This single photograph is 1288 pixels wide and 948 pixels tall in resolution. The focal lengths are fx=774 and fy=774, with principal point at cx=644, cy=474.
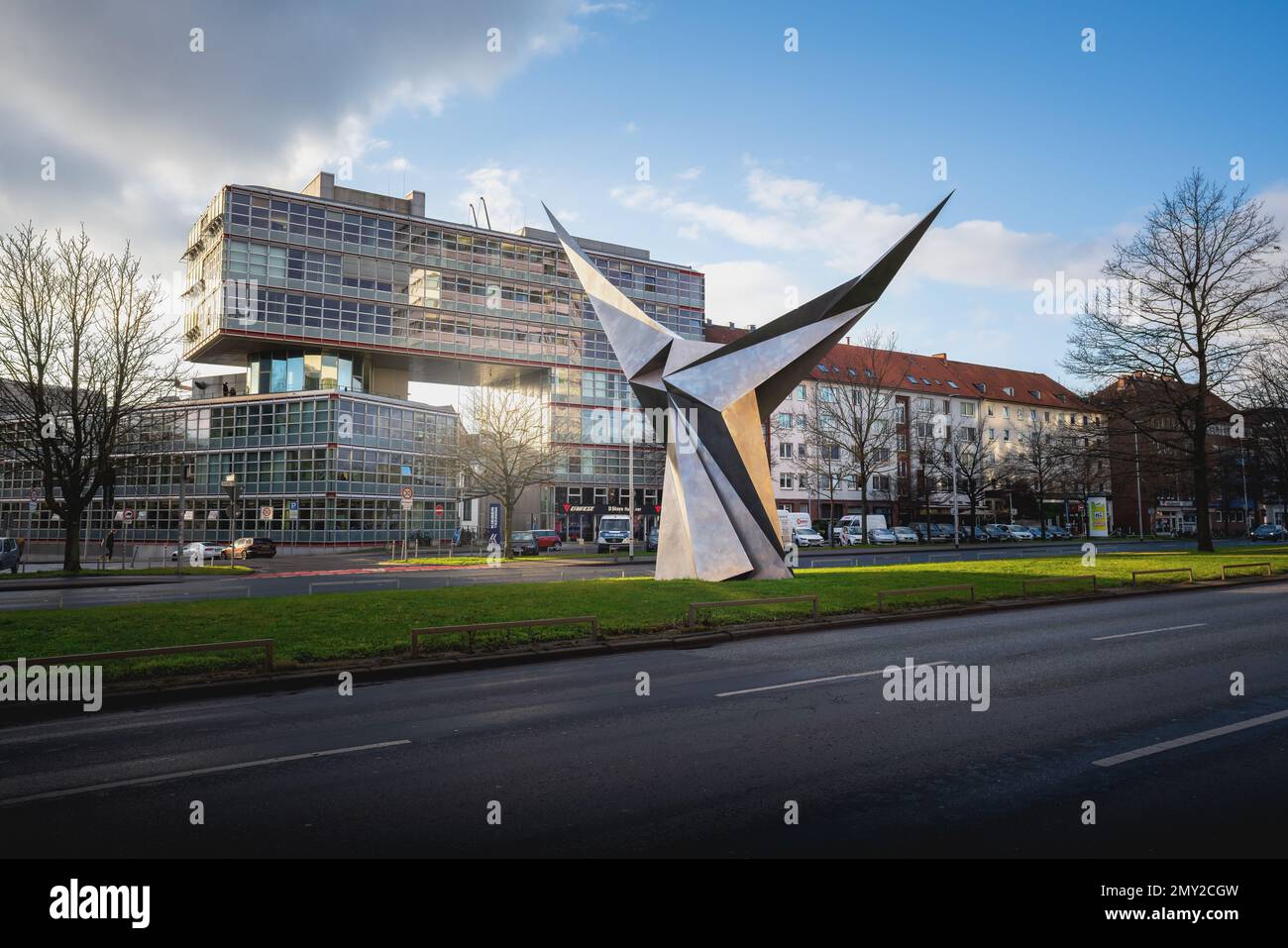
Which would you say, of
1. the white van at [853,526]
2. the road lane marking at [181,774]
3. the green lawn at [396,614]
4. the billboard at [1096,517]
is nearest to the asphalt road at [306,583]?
the green lawn at [396,614]

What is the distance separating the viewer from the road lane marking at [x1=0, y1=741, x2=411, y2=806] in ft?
18.2

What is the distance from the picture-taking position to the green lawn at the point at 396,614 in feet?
35.3

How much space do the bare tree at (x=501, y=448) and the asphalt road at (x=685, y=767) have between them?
3569cm

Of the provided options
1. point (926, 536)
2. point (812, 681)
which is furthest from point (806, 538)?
point (812, 681)

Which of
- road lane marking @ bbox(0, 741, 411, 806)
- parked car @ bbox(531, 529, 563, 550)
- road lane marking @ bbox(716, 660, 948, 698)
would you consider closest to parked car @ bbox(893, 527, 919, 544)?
parked car @ bbox(531, 529, 563, 550)

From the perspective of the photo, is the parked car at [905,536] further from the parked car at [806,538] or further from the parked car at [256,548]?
the parked car at [256,548]

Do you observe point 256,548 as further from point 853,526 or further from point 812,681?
point 812,681

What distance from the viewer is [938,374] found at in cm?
8688

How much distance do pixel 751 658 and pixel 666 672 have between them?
1.55 m

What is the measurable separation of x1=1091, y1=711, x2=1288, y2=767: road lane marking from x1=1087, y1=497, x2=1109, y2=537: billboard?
63235 mm

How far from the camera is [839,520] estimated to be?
7569 centimetres

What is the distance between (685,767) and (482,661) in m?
5.69

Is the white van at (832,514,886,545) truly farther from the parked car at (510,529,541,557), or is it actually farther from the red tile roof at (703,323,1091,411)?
the parked car at (510,529,541,557)
